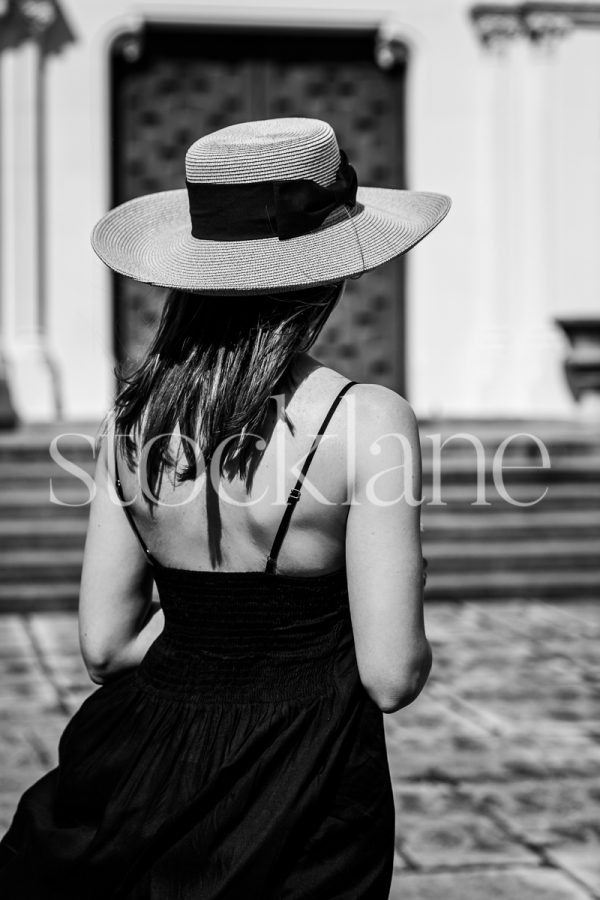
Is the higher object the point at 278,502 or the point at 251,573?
the point at 278,502

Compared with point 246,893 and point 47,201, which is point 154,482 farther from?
point 47,201

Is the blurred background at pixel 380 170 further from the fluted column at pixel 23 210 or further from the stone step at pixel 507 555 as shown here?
the stone step at pixel 507 555

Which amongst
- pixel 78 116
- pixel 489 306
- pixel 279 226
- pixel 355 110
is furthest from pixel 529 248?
pixel 279 226

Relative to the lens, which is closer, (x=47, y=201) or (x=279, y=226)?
(x=279, y=226)

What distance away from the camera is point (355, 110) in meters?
11.6

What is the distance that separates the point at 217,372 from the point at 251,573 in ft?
0.95

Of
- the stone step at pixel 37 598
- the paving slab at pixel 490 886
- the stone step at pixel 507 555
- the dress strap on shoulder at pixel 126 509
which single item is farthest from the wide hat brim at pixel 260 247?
the stone step at pixel 507 555

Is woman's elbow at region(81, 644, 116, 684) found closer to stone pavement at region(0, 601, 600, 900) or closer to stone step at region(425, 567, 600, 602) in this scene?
stone pavement at region(0, 601, 600, 900)

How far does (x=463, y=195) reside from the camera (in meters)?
11.5

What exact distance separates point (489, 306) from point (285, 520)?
10052mm

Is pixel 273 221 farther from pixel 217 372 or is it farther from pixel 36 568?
pixel 36 568

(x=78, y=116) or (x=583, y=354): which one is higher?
(x=78, y=116)

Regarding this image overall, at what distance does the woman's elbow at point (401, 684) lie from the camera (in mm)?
1737

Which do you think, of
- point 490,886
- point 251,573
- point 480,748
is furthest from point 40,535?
point 251,573
